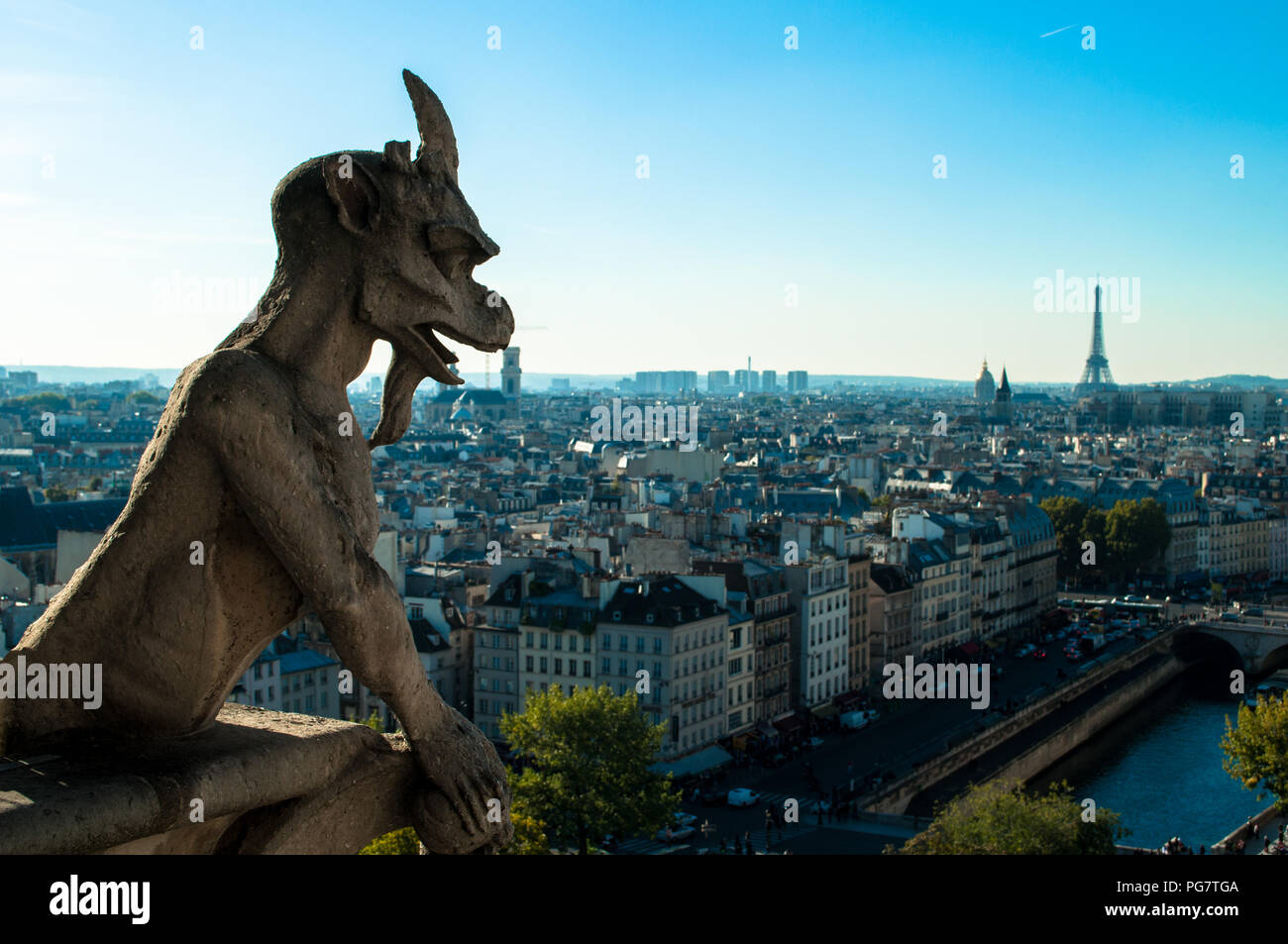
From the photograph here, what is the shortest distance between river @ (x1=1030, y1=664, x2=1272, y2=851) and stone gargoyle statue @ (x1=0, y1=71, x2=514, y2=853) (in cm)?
2675

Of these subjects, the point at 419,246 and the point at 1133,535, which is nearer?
the point at 419,246

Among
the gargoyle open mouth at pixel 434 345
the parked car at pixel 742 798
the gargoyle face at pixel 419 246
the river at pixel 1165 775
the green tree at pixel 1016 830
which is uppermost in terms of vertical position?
the gargoyle face at pixel 419 246

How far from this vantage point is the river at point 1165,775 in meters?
29.9

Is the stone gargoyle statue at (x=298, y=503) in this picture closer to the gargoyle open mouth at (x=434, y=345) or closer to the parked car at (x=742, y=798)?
the gargoyle open mouth at (x=434, y=345)

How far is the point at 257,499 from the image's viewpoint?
10.6 ft

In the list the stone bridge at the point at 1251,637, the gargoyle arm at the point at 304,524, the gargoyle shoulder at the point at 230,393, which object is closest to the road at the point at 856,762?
the stone bridge at the point at 1251,637

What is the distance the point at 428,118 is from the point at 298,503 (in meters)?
0.99

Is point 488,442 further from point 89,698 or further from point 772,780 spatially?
point 89,698

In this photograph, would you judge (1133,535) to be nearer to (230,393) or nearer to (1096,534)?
(1096,534)

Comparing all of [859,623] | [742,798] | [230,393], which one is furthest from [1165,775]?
[230,393]

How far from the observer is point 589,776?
75.5 ft

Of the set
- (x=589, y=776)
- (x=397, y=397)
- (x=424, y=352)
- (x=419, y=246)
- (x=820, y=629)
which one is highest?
(x=419, y=246)

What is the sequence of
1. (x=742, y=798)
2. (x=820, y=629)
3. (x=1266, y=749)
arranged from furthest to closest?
(x=820, y=629)
(x=742, y=798)
(x=1266, y=749)
